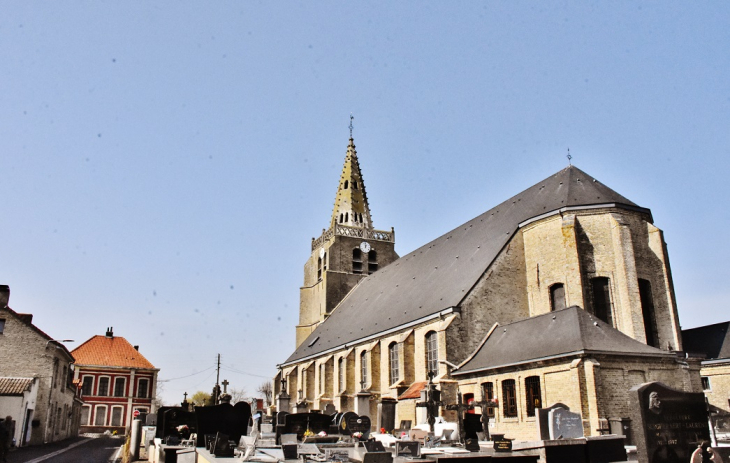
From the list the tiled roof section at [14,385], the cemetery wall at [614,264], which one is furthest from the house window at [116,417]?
the cemetery wall at [614,264]

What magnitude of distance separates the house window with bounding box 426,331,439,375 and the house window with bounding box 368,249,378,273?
19482 mm

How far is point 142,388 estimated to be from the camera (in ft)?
151

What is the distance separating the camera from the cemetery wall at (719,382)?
80.5ft

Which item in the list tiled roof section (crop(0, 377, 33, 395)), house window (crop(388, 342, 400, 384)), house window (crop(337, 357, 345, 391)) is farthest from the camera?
house window (crop(337, 357, 345, 391))

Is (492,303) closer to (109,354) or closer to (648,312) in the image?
(648,312)

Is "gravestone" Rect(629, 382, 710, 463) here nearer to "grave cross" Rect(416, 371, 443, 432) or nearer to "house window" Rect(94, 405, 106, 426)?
"grave cross" Rect(416, 371, 443, 432)

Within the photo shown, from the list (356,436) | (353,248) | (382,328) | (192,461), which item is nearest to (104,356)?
(353,248)

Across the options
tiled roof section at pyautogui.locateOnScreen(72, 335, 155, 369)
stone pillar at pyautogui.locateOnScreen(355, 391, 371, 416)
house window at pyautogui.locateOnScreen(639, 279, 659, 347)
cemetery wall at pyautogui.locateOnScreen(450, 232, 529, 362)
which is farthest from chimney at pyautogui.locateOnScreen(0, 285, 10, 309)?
house window at pyautogui.locateOnScreen(639, 279, 659, 347)

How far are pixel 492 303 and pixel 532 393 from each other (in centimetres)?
578

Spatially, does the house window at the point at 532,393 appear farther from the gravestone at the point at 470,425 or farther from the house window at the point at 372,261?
the house window at the point at 372,261

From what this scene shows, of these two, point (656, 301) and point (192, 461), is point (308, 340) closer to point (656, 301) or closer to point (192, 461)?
point (656, 301)

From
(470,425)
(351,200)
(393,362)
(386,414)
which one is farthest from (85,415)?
(470,425)

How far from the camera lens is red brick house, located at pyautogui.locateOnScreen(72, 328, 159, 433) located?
44469mm

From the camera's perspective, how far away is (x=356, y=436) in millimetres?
15484
